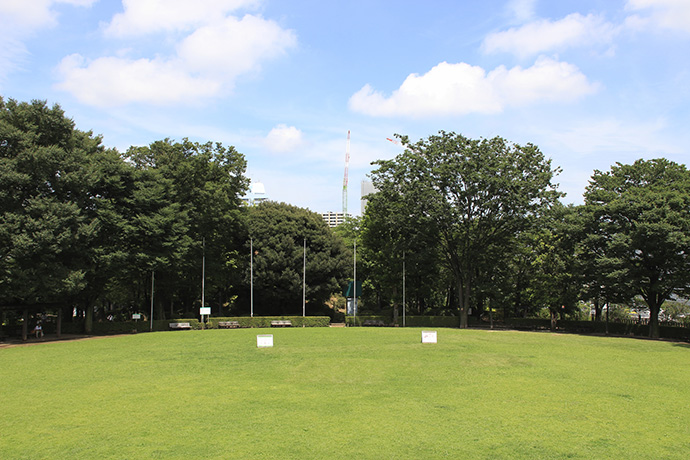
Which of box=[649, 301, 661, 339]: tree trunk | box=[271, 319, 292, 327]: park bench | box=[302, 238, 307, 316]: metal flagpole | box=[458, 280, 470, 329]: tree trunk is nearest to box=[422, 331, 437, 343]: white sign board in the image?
box=[649, 301, 661, 339]: tree trunk

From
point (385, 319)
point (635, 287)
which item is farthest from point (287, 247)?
point (635, 287)

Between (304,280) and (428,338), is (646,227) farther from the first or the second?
(304,280)

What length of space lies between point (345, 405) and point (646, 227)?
31.8 metres

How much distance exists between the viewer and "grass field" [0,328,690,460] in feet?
35.7

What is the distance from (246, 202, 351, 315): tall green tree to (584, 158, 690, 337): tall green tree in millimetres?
29329

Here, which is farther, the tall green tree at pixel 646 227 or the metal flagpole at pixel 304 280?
the metal flagpole at pixel 304 280

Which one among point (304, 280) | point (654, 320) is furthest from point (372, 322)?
point (654, 320)

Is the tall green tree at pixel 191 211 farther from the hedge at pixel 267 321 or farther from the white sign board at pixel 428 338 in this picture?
the white sign board at pixel 428 338

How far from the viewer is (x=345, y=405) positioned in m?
14.8

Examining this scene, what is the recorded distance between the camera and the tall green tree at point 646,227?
3728 centimetres

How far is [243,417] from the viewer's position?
43.7ft

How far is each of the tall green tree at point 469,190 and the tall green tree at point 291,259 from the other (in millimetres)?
11186

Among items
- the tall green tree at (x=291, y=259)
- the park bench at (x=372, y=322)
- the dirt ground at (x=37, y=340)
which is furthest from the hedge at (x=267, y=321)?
the dirt ground at (x=37, y=340)

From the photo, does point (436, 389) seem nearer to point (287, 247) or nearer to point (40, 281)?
point (40, 281)
